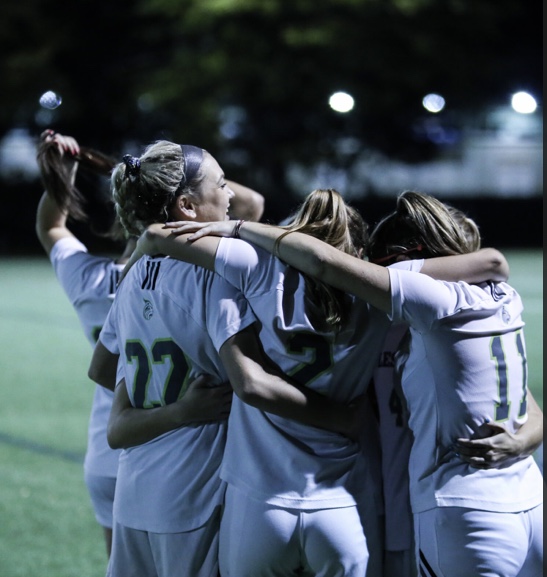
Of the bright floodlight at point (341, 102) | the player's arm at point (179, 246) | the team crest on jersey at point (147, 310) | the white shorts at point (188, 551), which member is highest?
the bright floodlight at point (341, 102)

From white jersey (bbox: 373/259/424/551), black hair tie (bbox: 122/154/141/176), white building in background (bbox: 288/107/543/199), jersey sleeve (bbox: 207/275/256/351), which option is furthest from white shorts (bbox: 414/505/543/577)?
white building in background (bbox: 288/107/543/199)

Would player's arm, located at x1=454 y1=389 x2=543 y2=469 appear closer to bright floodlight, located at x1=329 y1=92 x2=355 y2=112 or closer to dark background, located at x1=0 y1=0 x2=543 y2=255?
bright floodlight, located at x1=329 y1=92 x2=355 y2=112

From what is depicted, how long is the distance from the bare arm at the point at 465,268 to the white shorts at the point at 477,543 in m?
0.68

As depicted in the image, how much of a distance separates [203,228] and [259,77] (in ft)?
101

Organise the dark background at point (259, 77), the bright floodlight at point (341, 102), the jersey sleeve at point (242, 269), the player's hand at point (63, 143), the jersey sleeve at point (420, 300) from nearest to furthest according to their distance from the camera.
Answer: the jersey sleeve at point (420, 300) → the jersey sleeve at point (242, 269) → the bright floodlight at point (341, 102) → the player's hand at point (63, 143) → the dark background at point (259, 77)

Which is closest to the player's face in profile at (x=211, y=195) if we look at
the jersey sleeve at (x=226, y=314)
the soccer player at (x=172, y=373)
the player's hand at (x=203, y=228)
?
the soccer player at (x=172, y=373)

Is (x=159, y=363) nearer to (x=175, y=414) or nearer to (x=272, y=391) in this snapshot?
(x=175, y=414)

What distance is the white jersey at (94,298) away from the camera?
3.78 meters

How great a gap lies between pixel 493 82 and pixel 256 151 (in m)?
9.29

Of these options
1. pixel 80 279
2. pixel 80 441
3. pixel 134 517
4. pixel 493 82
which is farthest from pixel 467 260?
pixel 493 82

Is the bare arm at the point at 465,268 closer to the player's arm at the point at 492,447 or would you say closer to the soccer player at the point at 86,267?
the player's arm at the point at 492,447

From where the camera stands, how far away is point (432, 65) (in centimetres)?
3312

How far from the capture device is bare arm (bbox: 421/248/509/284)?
2.82m

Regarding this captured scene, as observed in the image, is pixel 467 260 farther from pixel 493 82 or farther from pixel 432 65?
pixel 493 82
